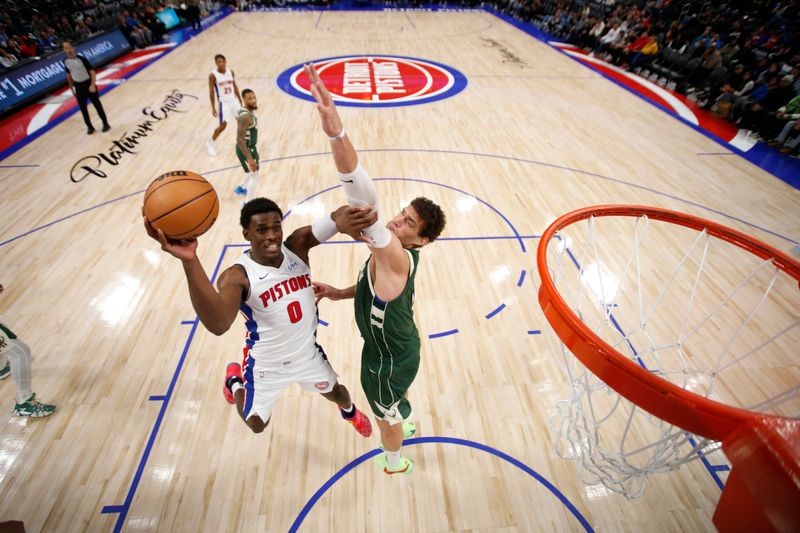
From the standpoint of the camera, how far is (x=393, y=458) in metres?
2.88

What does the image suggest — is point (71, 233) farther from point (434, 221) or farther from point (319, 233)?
point (434, 221)

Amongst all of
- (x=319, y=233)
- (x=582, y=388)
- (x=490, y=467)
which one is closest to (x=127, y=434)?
(x=319, y=233)

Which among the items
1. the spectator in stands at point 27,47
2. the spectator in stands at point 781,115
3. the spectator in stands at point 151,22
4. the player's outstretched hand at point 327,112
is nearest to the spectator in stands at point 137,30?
the spectator in stands at point 151,22

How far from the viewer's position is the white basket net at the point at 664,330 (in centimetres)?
306

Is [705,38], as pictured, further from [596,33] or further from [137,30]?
[137,30]

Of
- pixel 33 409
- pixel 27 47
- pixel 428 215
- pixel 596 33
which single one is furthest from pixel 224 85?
pixel 596 33

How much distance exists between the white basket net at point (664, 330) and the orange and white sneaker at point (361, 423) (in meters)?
1.48

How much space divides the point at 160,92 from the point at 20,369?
29.8 ft

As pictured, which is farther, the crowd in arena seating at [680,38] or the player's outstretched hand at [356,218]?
the crowd in arena seating at [680,38]

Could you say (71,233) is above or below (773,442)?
below

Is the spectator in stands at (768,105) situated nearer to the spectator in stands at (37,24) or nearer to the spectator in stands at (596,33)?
the spectator in stands at (596,33)

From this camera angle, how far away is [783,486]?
1.19 meters

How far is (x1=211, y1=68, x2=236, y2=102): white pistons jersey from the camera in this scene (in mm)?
6906

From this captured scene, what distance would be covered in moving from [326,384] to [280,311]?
0.71m
